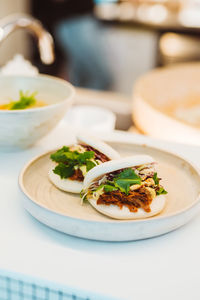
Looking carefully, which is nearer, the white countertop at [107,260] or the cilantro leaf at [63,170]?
the white countertop at [107,260]

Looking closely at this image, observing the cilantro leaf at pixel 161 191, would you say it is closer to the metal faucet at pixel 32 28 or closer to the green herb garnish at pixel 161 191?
the green herb garnish at pixel 161 191

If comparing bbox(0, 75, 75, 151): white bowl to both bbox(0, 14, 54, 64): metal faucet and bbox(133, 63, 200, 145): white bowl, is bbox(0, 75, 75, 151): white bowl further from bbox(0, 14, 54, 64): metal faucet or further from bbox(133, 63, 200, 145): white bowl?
bbox(133, 63, 200, 145): white bowl

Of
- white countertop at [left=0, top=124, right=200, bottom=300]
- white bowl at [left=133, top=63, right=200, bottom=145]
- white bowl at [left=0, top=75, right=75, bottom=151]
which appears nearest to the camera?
white countertop at [left=0, top=124, right=200, bottom=300]

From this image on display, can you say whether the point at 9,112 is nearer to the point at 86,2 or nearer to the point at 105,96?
the point at 105,96

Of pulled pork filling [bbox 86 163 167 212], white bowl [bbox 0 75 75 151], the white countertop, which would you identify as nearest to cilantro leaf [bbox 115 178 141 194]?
pulled pork filling [bbox 86 163 167 212]

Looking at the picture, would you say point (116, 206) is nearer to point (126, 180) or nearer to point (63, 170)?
point (126, 180)

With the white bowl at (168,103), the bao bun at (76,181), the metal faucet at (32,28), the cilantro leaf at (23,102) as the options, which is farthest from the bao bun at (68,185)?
the white bowl at (168,103)

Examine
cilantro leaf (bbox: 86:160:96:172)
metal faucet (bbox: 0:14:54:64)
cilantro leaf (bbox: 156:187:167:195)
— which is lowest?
cilantro leaf (bbox: 156:187:167:195)
